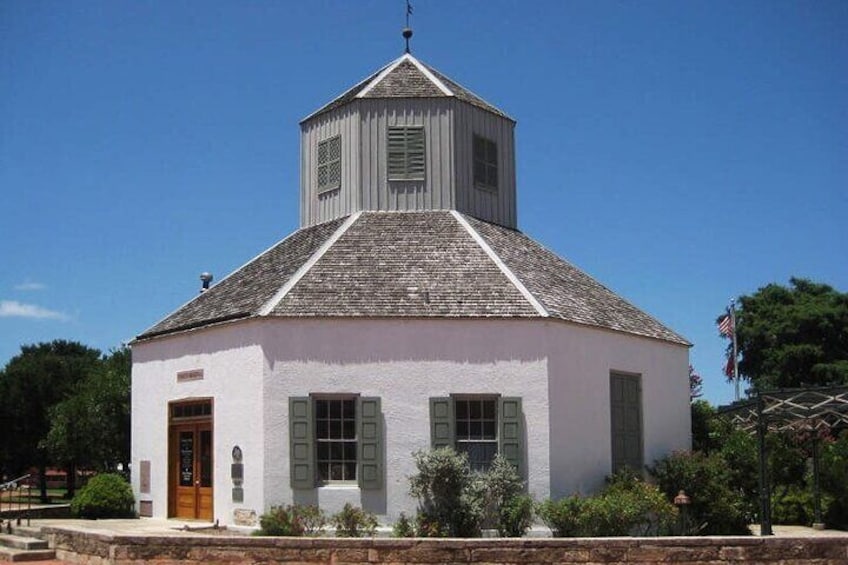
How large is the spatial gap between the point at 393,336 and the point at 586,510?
4953 millimetres

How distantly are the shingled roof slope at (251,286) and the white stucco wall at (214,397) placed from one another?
1.37 ft

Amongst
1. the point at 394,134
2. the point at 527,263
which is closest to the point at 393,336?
the point at 527,263

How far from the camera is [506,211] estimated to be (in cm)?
2647

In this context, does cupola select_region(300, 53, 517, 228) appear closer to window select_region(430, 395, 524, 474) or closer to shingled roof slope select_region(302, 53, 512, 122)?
shingled roof slope select_region(302, 53, 512, 122)

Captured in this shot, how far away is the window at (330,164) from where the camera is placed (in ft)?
83.9

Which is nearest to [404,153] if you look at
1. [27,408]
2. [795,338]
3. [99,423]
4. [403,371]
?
[403,371]

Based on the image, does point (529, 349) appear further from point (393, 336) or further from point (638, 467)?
point (638, 467)

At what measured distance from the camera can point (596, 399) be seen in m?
22.0

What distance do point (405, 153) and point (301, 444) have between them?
812cm

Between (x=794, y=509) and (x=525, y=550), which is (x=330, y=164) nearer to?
(x=525, y=550)

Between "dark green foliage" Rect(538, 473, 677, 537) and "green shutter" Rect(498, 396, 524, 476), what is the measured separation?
107cm

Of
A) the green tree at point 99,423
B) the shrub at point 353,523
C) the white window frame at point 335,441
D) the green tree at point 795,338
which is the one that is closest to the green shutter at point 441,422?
the white window frame at point 335,441

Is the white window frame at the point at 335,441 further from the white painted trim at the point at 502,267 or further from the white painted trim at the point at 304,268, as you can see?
the white painted trim at the point at 502,267

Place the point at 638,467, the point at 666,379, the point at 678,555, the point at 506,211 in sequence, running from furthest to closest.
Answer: the point at 506,211 < the point at 666,379 < the point at 638,467 < the point at 678,555
